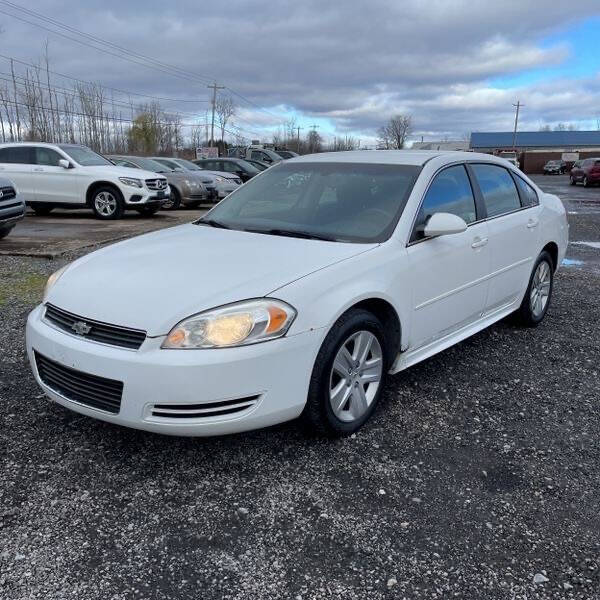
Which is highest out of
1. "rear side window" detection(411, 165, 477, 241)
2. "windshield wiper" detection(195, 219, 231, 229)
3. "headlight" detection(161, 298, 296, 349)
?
"rear side window" detection(411, 165, 477, 241)

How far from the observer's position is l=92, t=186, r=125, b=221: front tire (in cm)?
1282

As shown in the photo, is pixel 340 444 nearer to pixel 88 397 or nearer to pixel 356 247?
pixel 356 247

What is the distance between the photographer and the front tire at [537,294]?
5164 millimetres

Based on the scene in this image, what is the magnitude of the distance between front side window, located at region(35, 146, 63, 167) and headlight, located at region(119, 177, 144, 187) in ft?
5.06

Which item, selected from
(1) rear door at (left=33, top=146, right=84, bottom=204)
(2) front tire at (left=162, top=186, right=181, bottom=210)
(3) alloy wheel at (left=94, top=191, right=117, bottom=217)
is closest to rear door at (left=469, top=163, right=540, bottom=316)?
(3) alloy wheel at (left=94, top=191, right=117, bottom=217)

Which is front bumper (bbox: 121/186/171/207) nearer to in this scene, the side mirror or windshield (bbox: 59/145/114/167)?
windshield (bbox: 59/145/114/167)

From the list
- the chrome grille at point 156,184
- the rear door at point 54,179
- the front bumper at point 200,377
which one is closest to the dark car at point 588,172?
the chrome grille at point 156,184

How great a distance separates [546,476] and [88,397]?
2.35 m

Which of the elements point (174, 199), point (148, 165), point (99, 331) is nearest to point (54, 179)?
point (174, 199)

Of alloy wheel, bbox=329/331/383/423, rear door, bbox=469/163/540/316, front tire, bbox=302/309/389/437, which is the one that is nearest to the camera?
front tire, bbox=302/309/389/437

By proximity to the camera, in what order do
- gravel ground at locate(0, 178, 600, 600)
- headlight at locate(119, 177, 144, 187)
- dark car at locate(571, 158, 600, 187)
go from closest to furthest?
gravel ground at locate(0, 178, 600, 600)
headlight at locate(119, 177, 144, 187)
dark car at locate(571, 158, 600, 187)

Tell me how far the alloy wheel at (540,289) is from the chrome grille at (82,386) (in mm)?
3848

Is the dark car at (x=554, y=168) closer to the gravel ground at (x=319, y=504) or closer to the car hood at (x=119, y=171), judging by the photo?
the car hood at (x=119, y=171)

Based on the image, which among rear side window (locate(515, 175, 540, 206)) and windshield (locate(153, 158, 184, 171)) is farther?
windshield (locate(153, 158, 184, 171))
